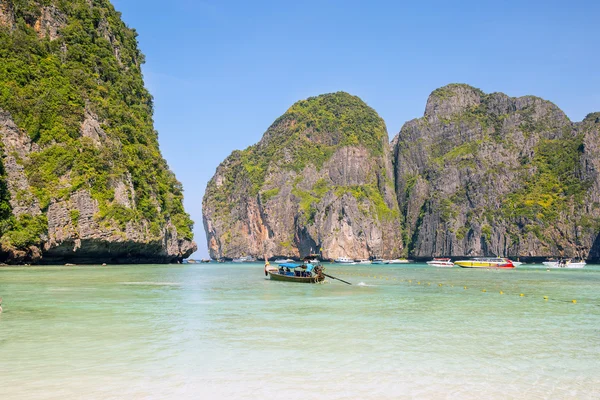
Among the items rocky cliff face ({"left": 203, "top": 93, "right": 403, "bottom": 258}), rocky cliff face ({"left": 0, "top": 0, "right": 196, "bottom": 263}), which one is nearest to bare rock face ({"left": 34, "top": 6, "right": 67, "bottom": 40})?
rocky cliff face ({"left": 0, "top": 0, "right": 196, "bottom": 263})

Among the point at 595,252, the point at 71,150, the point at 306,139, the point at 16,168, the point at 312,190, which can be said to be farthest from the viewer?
the point at 306,139

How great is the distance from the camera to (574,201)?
130 m

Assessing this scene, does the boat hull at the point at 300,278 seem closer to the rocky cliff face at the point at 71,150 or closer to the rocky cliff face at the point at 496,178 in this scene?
the rocky cliff face at the point at 71,150

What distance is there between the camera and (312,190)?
15838 cm

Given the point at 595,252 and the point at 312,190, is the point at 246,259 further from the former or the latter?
the point at 595,252

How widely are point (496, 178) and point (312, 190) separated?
5160 cm

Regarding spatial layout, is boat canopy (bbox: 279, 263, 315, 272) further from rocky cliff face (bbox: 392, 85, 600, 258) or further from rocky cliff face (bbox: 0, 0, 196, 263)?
rocky cliff face (bbox: 392, 85, 600, 258)

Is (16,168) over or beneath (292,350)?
over

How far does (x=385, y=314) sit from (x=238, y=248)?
141598 mm

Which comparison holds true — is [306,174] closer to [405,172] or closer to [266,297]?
[405,172]

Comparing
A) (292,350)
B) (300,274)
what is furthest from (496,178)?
(292,350)

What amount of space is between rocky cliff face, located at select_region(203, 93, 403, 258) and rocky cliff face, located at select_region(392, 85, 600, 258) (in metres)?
10.3

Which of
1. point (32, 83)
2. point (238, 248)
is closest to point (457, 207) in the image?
point (238, 248)

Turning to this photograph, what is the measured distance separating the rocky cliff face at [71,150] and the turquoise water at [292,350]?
32829 mm
